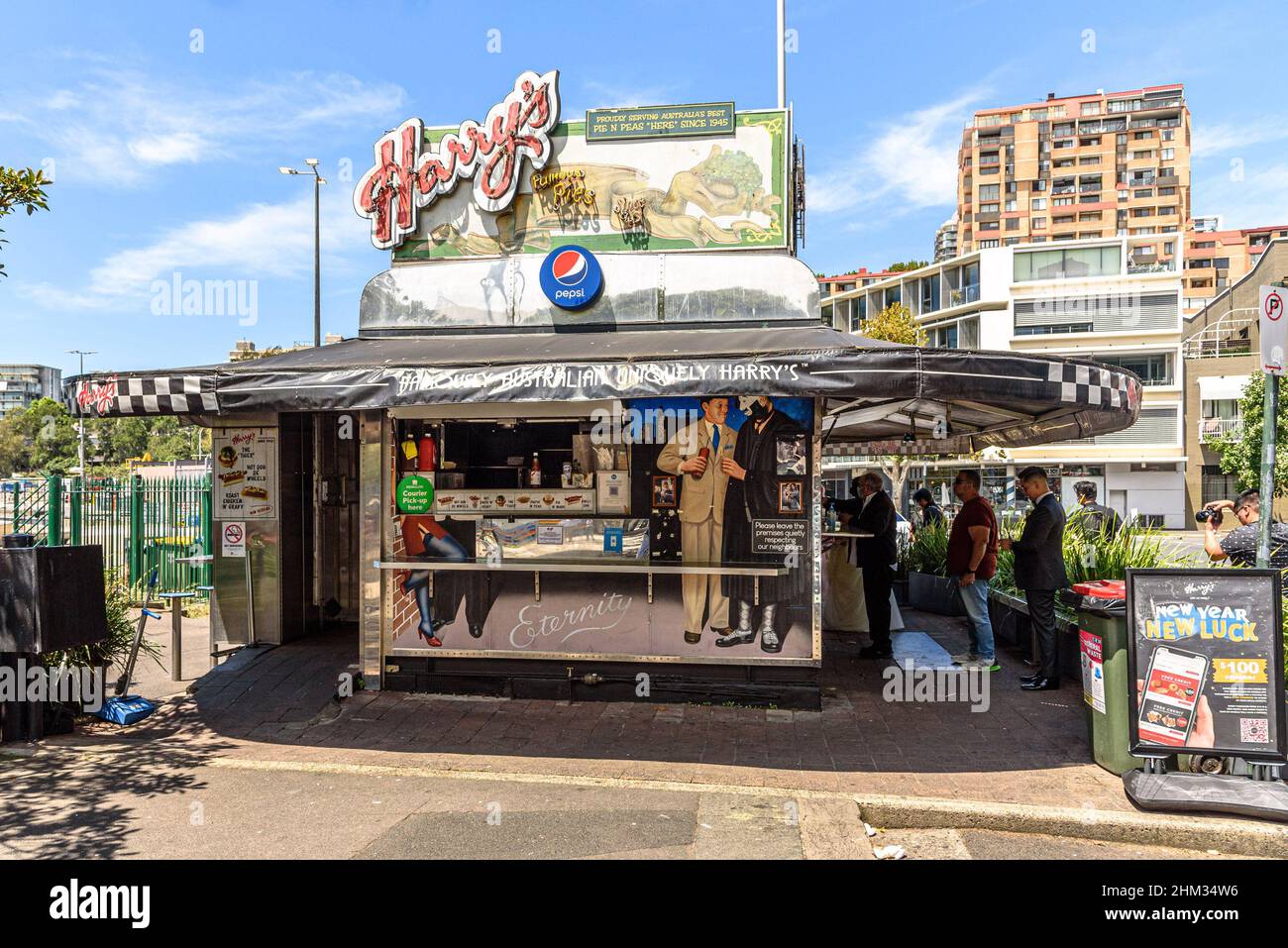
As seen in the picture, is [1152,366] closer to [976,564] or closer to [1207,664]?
[976,564]

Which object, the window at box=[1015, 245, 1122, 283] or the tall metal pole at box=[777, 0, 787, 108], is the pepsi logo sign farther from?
the window at box=[1015, 245, 1122, 283]

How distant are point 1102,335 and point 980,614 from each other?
5042cm

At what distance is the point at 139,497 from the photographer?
12805 mm

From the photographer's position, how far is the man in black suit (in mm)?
7449

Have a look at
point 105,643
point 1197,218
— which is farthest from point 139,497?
point 1197,218

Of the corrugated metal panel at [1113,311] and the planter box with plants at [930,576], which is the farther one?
the corrugated metal panel at [1113,311]

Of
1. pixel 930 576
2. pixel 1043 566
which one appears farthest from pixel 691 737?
pixel 930 576

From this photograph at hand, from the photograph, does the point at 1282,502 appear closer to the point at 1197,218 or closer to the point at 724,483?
the point at 724,483

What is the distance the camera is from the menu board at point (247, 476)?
880cm

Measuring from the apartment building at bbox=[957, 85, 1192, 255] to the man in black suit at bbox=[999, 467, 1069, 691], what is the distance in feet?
304

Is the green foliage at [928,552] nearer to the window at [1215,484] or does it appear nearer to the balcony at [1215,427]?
the balcony at [1215,427]

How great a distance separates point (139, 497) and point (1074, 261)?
55.2m

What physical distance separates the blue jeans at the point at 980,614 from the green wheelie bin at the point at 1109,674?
2.51 meters

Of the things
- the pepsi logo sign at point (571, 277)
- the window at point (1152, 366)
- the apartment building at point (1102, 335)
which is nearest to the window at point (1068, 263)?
the apartment building at point (1102, 335)
